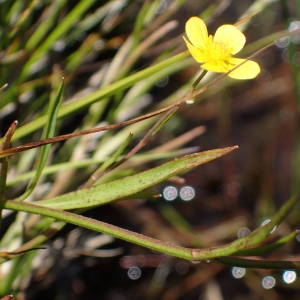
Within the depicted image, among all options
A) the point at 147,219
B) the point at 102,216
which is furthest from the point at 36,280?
the point at 147,219

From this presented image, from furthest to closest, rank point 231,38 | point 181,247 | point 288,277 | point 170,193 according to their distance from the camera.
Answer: point 170,193
point 288,277
point 231,38
point 181,247

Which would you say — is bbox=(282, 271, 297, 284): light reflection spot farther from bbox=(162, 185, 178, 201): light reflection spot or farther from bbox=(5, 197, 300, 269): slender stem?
bbox=(5, 197, 300, 269): slender stem

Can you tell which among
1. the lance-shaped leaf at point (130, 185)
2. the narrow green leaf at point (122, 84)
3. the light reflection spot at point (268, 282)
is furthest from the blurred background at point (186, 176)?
the lance-shaped leaf at point (130, 185)

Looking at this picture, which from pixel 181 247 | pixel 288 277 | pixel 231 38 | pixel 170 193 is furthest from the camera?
pixel 170 193

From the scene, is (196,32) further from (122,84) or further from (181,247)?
(181,247)

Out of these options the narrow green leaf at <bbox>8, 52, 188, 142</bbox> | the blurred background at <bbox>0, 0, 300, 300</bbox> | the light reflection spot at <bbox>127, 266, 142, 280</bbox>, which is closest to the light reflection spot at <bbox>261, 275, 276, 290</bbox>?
the blurred background at <bbox>0, 0, 300, 300</bbox>

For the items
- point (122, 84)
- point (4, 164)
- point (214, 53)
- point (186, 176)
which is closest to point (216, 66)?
point (214, 53)

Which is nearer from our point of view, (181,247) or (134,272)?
(181,247)
